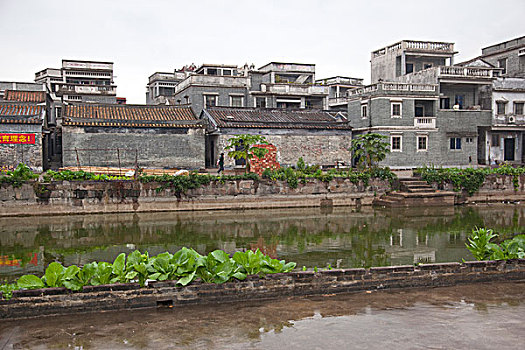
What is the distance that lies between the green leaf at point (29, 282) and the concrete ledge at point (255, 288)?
192 mm

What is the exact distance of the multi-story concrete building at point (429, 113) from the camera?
3120 cm

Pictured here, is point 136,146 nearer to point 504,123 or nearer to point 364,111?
point 364,111

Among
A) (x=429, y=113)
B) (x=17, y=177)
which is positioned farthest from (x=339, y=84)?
(x=17, y=177)

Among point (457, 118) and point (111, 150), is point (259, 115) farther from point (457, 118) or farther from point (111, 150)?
point (457, 118)

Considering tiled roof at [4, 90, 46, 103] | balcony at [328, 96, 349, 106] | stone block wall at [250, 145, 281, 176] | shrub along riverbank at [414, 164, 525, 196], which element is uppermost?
balcony at [328, 96, 349, 106]

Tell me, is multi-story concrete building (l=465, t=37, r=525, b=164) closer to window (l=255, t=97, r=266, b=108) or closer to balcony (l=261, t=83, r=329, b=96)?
balcony (l=261, t=83, r=329, b=96)

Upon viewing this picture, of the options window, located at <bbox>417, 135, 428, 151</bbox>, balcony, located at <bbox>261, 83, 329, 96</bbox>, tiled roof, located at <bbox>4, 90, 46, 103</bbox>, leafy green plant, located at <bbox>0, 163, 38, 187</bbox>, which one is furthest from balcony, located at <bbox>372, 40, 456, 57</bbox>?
leafy green plant, located at <bbox>0, 163, 38, 187</bbox>

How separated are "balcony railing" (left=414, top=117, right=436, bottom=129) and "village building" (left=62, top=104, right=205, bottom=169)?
1425 centimetres

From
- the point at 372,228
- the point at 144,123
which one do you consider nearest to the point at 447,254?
the point at 372,228

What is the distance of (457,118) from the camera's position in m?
32.4

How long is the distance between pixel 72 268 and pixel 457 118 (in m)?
30.0

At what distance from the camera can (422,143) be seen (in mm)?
31844

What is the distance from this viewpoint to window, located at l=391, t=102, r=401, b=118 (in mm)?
31208

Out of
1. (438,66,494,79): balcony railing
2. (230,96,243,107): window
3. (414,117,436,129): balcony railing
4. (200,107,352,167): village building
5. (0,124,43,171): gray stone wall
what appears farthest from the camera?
(230,96,243,107): window
